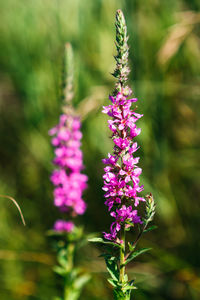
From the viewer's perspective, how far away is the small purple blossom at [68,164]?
7.16 ft

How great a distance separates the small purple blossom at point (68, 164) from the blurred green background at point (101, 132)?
702mm

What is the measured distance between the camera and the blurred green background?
2.83 metres

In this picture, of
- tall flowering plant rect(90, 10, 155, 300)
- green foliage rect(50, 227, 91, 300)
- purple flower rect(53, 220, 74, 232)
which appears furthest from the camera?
purple flower rect(53, 220, 74, 232)

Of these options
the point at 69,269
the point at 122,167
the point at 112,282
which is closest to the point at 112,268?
the point at 112,282

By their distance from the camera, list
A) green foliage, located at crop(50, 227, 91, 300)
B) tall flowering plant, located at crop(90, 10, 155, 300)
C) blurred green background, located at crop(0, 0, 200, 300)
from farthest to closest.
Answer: blurred green background, located at crop(0, 0, 200, 300) → green foliage, located at crop(50, 227, 91, 300) → tall flowering plant, located at crop(90, 10, 155, 300)

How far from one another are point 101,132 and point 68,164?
1.13 meters

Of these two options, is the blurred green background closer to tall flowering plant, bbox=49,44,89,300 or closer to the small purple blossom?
tall flowering plant, bbox=49,44,89,300

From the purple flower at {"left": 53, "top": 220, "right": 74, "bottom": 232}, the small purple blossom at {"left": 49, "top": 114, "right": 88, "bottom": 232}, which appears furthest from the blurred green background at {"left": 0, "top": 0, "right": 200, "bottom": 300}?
the small purple blossom at {"left": 49, "top": 114, "right": 88, "bottom": 232}

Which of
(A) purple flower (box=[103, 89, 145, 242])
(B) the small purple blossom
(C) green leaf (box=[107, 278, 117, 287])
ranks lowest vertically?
(C) green leaf (box=[107, 278, 117, 287])

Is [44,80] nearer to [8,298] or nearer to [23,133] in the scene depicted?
[23,133]

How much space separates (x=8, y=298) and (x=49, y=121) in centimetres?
182

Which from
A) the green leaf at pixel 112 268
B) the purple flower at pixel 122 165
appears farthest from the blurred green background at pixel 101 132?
the purple flower at pixel 122 165

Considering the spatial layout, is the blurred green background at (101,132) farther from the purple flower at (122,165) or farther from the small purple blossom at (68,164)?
the purple flower at (122,165)

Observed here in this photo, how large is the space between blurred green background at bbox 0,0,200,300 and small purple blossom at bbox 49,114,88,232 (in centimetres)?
70
